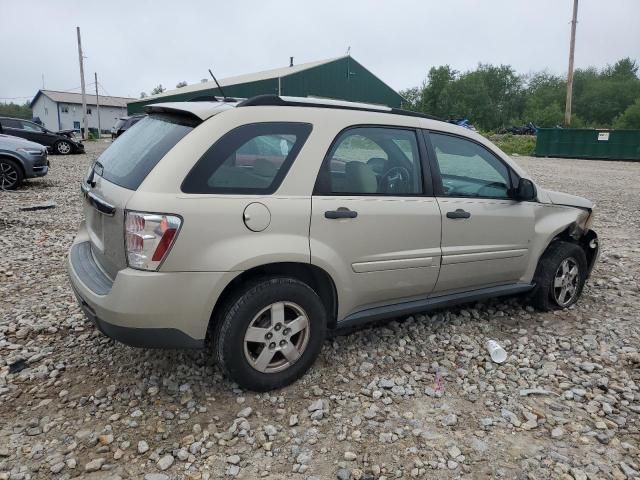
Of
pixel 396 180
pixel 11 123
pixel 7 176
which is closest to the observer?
pixel 396 180

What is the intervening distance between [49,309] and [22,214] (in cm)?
491

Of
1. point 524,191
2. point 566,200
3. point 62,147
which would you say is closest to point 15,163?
point 524,191

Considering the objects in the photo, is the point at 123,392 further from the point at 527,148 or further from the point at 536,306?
the point at 527,148

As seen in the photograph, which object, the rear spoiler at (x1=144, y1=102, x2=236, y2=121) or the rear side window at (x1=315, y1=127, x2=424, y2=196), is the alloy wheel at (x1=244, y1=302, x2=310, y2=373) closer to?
the rear side window at (x1=315, y1=127, x2=424, y2=196)

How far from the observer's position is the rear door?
109 inches

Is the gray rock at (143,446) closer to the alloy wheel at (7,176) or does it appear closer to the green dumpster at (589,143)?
the alloy wheel at (7,176)

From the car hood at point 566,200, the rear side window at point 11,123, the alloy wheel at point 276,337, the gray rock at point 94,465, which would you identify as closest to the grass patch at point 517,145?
the rear side window at point 11,123

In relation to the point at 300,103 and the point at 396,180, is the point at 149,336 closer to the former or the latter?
the point at 300,103

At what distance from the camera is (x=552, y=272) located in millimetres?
4379

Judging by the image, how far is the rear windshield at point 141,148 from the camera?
2838mm

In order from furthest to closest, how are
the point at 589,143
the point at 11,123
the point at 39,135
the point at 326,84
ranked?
the point at 326,84 < the point at 589,143 < the point at 39,135 < the point at 11,123

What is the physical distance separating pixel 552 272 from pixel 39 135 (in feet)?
68.8

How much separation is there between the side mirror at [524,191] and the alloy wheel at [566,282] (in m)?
0.84

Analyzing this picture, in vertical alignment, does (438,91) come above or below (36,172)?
above
